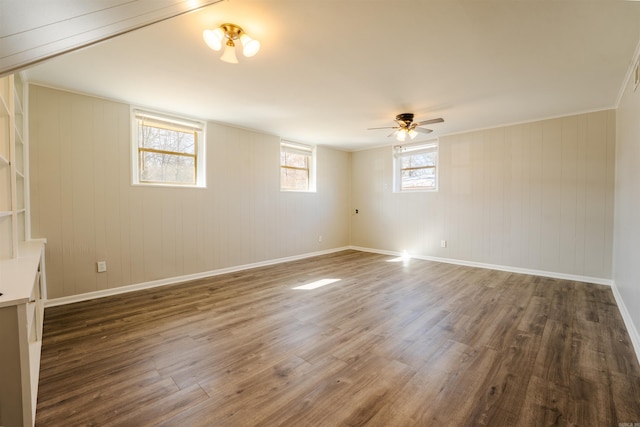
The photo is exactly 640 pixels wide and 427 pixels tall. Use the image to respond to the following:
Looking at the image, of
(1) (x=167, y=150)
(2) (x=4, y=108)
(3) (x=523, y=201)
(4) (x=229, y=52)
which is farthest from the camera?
(3) (x=523, y=201)

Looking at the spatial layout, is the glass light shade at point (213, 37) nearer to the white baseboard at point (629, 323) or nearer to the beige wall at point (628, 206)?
the beige wall at point (628, 206)

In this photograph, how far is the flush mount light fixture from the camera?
77.6 inches

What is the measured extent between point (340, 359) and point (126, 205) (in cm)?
338

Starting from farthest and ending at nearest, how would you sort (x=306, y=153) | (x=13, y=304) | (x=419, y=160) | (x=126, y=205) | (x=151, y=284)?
(x=306, y=153)
(x=419, y=160)
(x=151, y=284)
(x=126, y=205)
(x=13, y=304)

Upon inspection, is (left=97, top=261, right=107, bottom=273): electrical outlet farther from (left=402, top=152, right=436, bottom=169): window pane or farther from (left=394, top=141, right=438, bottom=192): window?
(left=402, top=152, right=436, bottom=169): window pane

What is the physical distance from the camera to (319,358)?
2.06m

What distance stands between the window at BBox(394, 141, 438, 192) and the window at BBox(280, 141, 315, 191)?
1925 millimetres

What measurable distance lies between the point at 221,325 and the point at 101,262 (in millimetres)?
2015

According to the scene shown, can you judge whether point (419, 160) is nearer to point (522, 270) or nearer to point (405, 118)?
point (405, 118)

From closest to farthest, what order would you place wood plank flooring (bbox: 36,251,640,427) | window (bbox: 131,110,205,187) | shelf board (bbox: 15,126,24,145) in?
wood plank flooring (bbox: 36,251,640,427), shelf board (bbox: 15,126,24,145), window (bbox: 131,110,205,187)

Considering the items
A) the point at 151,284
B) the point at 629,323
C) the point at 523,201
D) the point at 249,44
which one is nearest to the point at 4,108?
the point at 249,44

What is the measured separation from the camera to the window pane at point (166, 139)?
12.6 ft

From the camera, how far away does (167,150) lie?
4039mm

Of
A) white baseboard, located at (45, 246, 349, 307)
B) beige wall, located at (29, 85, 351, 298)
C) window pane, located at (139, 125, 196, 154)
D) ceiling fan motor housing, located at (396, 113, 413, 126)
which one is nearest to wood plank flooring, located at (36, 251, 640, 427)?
white baseboard, located at (45, 246, 349, 307)
